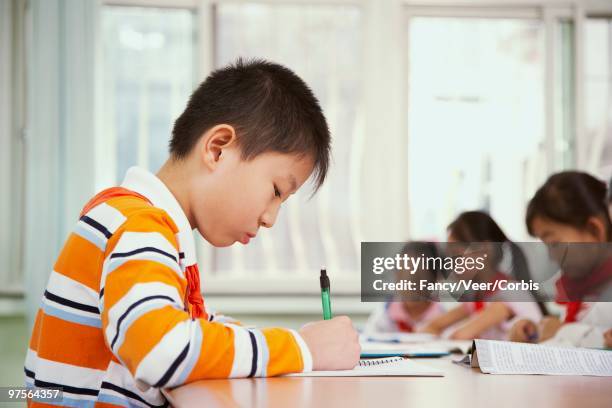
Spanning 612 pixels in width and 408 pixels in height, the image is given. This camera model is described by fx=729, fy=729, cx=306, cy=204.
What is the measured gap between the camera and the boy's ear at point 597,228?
1954mm

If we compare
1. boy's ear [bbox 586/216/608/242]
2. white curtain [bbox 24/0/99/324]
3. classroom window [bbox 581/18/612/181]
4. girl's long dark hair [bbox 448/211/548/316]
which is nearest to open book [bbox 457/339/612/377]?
boy's ear [bbox 586/216/608/242]

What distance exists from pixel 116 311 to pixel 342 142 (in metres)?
2.75

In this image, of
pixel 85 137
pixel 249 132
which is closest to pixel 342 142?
pixel 85 137

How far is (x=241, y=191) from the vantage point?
0.99 metres

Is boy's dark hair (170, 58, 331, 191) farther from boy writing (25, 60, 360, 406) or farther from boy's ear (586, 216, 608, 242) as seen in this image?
boy's ear (586, 216, 608, 242)

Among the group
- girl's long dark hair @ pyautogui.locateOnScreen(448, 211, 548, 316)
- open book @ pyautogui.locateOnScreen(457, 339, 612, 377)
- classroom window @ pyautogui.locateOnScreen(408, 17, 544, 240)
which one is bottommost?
open book @ pyautogui.locateOnScreen(457, 339, 612, 377)

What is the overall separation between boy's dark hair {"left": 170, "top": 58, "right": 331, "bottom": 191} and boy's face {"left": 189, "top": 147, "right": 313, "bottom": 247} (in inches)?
0.6

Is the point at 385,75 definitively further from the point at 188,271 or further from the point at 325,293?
the point at 188,271

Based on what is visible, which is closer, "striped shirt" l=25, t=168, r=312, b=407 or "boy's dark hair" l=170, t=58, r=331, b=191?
"striped shirt" l=25, t=168, r=312, b=407

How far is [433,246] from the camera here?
258cm

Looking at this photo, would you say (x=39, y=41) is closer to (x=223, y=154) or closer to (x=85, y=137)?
(x=85, y=137)

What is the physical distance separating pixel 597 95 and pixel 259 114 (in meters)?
2.87

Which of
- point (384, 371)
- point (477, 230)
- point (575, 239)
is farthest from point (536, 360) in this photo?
point (477, 230)

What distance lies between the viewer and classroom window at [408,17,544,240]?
352 centimetres
